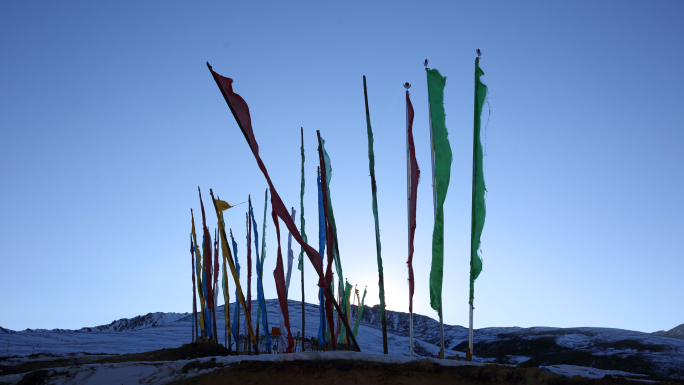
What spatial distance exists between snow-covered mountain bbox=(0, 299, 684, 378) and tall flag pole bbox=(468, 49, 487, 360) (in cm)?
1106

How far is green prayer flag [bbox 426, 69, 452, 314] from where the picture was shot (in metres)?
8.68

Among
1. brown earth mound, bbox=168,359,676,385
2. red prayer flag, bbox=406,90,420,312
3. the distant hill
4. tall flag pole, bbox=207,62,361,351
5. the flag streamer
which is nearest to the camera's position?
brown earth mound, bbox=168,359,676,385

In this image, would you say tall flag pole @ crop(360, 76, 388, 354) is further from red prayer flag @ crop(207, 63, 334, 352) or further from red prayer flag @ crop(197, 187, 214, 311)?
red prayer flag @ crop(197, 187, 214, 311)

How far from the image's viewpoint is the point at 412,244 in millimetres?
8875

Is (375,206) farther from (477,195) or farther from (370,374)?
(370,374)

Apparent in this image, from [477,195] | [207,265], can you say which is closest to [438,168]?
[477,195]

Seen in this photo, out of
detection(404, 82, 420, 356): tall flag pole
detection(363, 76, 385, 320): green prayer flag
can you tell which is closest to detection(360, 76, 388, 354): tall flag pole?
detection(363, 76, 385, 320): green prayer flag

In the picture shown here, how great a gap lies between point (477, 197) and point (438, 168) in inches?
38.8

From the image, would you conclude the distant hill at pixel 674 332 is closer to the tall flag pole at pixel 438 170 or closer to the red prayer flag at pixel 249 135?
the tall flag pole at pixel 438 170

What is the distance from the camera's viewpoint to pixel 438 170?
915 cm

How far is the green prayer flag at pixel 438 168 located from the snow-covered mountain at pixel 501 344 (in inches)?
423

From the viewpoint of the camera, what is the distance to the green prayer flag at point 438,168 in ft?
28.5

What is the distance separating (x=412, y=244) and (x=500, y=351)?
35861mm

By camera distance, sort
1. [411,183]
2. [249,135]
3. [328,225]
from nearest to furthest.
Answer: [249,135] → [328,225] → [411,183]
